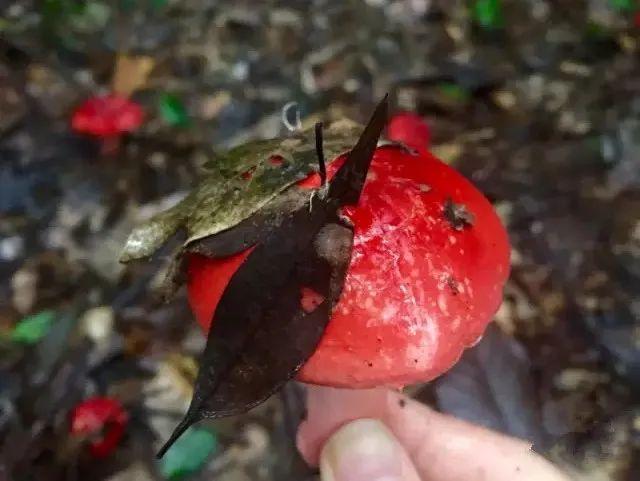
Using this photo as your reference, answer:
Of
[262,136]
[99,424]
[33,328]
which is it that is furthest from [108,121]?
[99,424]

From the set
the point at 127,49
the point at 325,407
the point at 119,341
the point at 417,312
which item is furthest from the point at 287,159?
the point at 127,49

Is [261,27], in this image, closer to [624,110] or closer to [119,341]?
[624,110]

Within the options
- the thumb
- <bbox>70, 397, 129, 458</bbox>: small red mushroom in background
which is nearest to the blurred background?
<bbox>70, 397, 129, 458</bbox>: small red mushroom in background

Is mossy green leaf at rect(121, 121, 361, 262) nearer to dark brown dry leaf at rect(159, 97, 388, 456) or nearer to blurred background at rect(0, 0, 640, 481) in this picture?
dark brown dry leaf at rect(159, 97, 388, 456)

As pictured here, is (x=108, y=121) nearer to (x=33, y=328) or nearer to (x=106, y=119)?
(x=106, y=119)

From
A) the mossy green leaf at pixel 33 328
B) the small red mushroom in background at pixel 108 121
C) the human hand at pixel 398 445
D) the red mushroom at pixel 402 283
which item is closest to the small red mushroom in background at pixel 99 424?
the mossy green leaf at pixel 33 328
